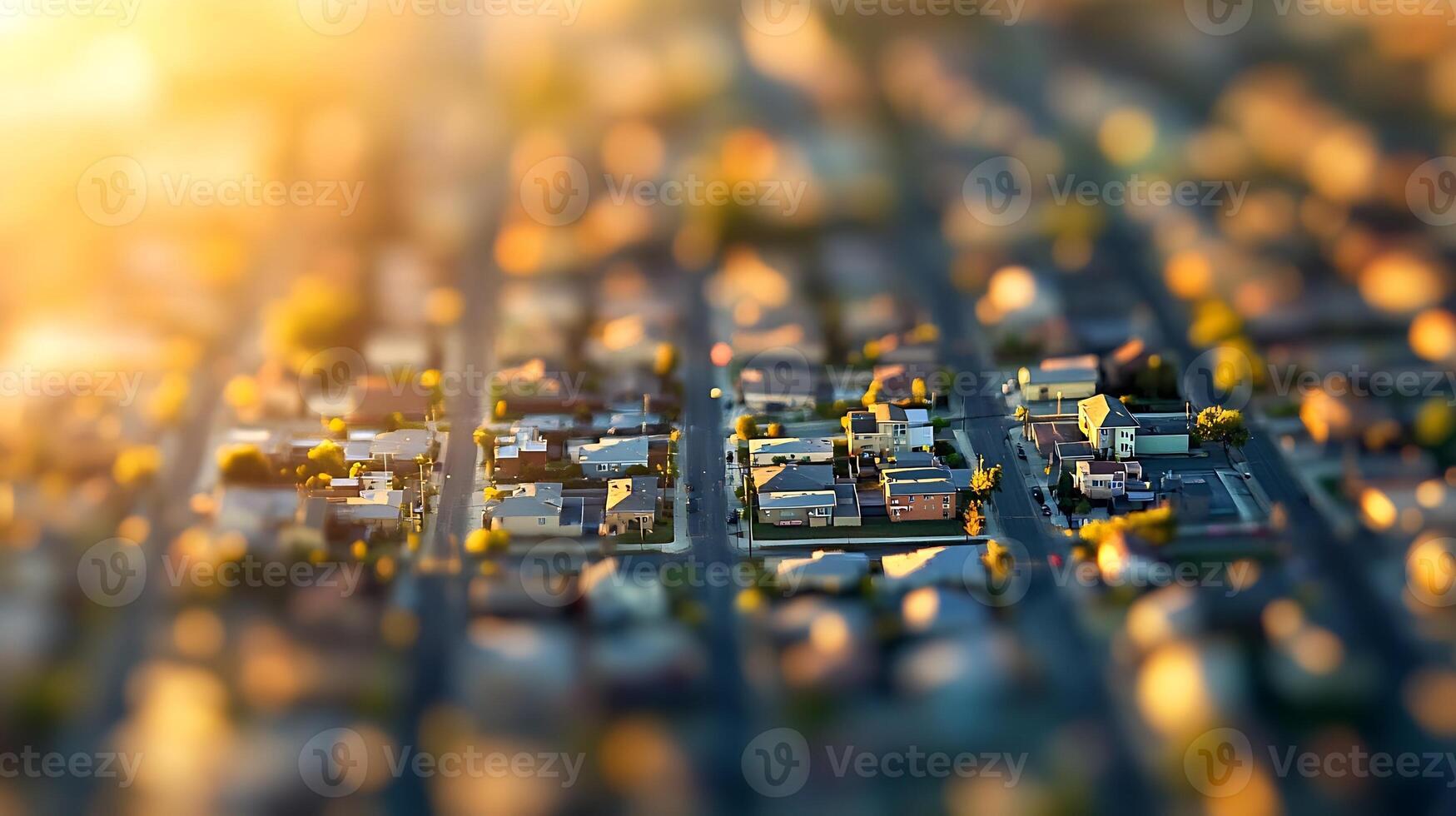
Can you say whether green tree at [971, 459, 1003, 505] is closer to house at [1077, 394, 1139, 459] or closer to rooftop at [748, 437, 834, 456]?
house at [1077, 394, 1139, 459]

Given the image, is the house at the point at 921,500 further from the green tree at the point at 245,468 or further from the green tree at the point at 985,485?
the green tree at the point at 245,468

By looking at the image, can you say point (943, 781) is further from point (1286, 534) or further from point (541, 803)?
point (1286, 534)

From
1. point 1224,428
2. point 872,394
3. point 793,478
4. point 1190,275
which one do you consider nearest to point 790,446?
point 793,478

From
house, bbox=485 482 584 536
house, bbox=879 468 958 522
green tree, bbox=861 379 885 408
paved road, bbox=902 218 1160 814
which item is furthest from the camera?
green tree, bbox=861 379 885 408

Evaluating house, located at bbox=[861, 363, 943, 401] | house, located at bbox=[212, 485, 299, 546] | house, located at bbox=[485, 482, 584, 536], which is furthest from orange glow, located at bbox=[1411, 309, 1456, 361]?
house, located at bbox=[212, 485, 299, 546]

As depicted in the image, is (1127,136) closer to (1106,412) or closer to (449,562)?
(1106,412)

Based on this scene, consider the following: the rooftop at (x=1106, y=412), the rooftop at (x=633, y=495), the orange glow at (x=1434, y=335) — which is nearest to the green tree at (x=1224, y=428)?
the rooftop at (x=1106, y=412)
